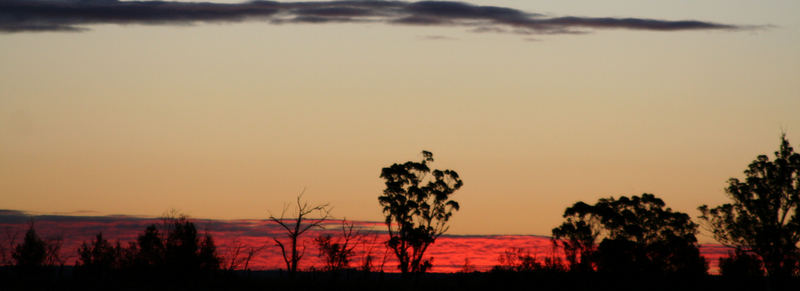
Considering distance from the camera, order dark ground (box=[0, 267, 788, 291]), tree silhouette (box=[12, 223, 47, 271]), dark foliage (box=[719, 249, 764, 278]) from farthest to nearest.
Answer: tree silhouette (box=[12, 223, 47, 271]), dark foliage (box=[719, 249, 764, 278]), dark ground (box=[0, 267, 788, 291])

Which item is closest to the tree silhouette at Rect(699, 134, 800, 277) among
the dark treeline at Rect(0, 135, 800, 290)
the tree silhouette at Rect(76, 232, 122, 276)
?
the dark treeline at Rect(0, 135, 800, 290)

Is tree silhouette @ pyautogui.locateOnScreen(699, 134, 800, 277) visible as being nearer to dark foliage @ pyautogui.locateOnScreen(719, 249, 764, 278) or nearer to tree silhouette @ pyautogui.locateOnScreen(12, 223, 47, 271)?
dark foliage @ pyautogui.locateOnScreen(719, 249, 764, 278)

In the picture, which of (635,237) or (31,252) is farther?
(31,252)

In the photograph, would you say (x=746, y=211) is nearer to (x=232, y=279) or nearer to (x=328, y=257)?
(x=328, y=257)

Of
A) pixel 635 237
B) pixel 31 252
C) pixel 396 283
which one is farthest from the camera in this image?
pixel 31 252

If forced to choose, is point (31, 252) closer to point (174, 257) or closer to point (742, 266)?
point (174, 257)

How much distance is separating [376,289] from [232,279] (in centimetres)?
1489

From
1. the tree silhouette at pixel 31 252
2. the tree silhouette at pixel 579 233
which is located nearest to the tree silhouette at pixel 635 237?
the tree silhouette at pixel 579 233

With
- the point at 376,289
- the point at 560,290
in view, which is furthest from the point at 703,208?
the point at 376,289

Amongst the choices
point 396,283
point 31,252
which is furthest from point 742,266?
point 31,252

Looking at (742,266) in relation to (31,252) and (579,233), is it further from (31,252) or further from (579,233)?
(31,252)

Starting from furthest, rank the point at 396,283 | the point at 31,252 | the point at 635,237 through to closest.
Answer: the point at 31,252
the point at 635,237
the point at 396,283

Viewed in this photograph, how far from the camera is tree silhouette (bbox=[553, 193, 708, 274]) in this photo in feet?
376

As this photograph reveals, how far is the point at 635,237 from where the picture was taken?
120 metres
